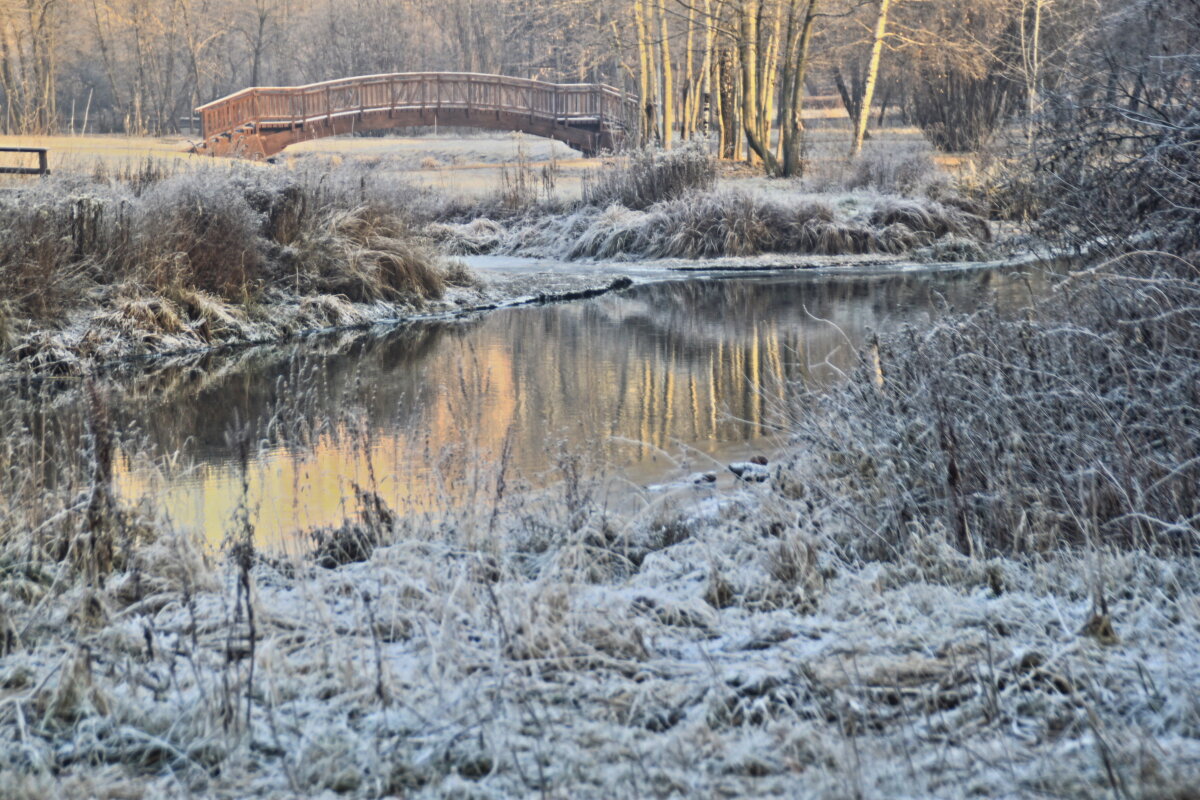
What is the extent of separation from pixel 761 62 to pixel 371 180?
14.9 metres

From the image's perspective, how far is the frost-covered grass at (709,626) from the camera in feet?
9.55

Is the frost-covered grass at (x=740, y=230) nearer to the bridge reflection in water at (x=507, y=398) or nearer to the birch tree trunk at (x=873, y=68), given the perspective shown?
the bridge reflection in water at (x=507, y=398)

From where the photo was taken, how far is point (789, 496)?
573cm

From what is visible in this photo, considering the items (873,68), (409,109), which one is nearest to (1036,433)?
(873,68)

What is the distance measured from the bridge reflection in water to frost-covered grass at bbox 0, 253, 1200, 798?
2.14 feet

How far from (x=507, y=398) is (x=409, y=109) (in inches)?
1157

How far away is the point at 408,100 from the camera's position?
122ft

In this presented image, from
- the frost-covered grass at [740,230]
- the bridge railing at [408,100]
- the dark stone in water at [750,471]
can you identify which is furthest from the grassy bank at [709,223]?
the dark stone in water at [750,471]

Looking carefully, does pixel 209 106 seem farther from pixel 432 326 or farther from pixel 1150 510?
pixel 1150 510

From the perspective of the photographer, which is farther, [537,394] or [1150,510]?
[537,394]

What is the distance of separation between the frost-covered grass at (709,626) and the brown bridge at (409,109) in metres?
28.6

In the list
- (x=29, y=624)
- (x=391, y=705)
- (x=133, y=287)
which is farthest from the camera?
(x=133, y=287)

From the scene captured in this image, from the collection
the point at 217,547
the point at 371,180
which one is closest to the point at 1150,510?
the point at 217,547

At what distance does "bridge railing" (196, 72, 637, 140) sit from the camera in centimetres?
3409
